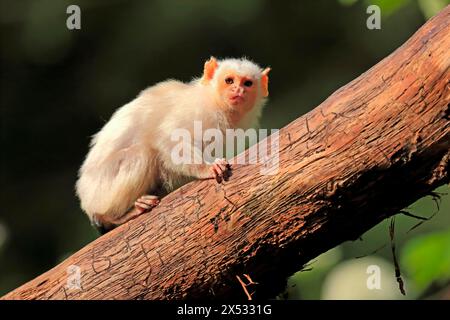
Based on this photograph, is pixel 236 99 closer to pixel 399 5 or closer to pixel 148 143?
pixel 148 143

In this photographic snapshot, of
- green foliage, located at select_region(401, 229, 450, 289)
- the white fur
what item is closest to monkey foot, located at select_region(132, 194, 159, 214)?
the white fur

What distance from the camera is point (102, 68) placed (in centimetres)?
919

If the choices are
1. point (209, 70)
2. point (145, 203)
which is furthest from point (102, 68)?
point (145, 203)

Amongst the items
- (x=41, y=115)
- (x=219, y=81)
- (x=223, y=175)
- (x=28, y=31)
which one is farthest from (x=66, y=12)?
(x=223, y=175)

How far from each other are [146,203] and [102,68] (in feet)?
16.7

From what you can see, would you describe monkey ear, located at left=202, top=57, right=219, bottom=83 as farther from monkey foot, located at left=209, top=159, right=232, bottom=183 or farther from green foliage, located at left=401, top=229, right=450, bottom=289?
green foliage, located at left=401, top=229, right=450, bottom=289

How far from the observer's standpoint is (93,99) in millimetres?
9078

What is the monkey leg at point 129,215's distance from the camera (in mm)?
4367

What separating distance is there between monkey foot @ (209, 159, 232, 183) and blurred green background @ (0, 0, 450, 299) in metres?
4.45

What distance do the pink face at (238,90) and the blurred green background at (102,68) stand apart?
10.2 ft

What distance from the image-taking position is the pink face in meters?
5.16

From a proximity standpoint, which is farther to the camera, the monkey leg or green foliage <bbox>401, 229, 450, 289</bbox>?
the monkey leg
